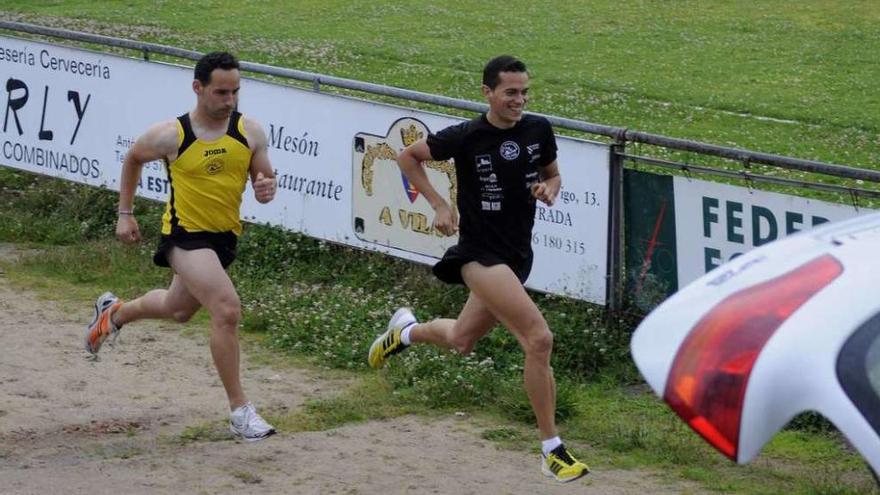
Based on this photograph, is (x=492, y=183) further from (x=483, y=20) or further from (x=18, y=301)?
(x=483, y=20)

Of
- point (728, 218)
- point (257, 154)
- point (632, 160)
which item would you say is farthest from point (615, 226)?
point (257, 154)

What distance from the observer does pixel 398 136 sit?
438 inches

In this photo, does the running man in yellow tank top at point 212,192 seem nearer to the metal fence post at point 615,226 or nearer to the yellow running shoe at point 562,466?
the yellow running shoe at point 562,466

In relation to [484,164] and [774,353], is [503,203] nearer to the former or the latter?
[484,164]

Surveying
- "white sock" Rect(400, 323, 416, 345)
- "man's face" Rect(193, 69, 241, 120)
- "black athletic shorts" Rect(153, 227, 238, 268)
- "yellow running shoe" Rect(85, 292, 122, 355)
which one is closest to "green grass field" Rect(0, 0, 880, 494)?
"white sock" Rect(400, 323, 416, 345)

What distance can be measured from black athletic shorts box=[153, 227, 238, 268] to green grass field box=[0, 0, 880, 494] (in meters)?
1.08

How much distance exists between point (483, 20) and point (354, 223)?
17366 mm

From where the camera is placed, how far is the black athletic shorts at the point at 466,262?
7781 millimetres

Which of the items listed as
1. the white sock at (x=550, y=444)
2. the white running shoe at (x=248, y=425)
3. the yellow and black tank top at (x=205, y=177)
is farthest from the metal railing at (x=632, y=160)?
the white running shoe at (x=248, y=425)

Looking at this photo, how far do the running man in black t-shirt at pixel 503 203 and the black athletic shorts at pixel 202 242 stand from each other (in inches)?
42.1

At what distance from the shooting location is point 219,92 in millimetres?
8125

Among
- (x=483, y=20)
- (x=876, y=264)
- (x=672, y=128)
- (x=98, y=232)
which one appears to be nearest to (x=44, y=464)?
(x=876, y=264)

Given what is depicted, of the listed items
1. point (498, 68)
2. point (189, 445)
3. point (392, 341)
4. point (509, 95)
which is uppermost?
point (498, 68)

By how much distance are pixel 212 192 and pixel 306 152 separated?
12.1 feet
